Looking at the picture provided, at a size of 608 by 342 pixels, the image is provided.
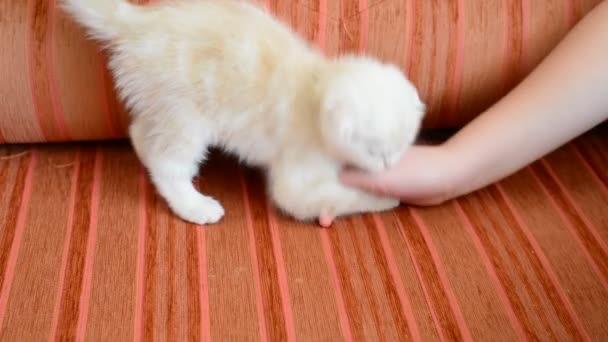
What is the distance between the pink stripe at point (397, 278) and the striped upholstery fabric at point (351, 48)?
10.1 inches

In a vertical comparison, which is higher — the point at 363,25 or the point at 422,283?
the point at 363,25

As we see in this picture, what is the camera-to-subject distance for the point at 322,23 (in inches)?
36.5

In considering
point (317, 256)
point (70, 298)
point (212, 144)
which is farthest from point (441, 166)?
point (70, 298)

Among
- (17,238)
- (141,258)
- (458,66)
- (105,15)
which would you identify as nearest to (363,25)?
(458,66)

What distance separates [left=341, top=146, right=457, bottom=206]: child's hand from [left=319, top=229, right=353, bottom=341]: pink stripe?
0.10 meters

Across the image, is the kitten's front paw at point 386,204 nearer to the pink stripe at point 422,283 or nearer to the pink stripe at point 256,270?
the pink stripe at point 422,283

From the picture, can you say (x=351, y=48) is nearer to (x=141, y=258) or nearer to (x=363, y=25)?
(x=363, y=25)

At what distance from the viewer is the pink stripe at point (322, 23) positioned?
3.02ft

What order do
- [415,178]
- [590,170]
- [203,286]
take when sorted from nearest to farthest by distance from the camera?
[203,286]
[415,178]
[590,170]

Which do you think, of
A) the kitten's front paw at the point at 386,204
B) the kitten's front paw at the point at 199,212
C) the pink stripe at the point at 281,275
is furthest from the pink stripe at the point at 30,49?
the kitten's front paw at the point at 386,204

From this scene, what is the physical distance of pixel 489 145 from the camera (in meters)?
0.90

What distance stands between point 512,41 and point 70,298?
77cm

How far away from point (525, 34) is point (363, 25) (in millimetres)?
271

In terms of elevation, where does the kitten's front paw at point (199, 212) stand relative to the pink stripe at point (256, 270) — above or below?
above
